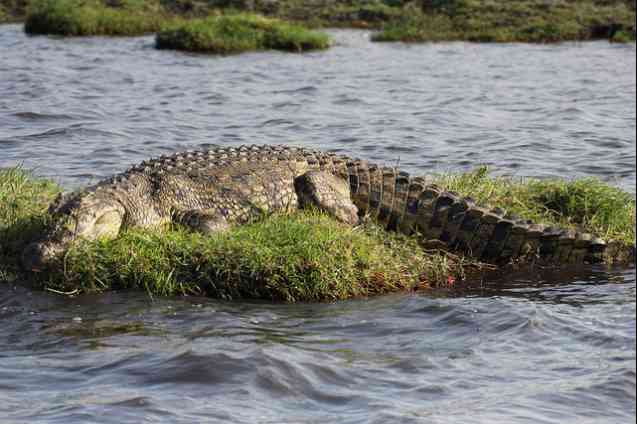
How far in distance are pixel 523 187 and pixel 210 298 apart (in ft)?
11.5

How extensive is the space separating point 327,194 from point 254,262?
49.4 inches

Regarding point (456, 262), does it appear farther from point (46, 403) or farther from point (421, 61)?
point (421, 61)

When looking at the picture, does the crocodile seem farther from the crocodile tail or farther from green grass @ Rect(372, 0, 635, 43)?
green grass @ Rect(372, 0, 635, 43)

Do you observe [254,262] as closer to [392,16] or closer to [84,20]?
[84,20]

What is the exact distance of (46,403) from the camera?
516cm

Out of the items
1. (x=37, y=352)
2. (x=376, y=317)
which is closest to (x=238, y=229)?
(x=376, y=317)

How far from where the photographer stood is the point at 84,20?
2369 cm

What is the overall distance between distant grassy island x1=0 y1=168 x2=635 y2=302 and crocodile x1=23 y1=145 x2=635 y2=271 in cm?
17

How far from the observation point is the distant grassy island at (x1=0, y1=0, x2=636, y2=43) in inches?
958

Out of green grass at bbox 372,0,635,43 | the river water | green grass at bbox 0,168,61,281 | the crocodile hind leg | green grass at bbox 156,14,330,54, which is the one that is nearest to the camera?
the river water

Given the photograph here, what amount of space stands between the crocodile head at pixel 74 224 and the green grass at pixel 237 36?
14490 mm

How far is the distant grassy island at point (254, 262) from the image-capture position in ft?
22.3

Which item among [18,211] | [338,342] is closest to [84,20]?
[18,211]

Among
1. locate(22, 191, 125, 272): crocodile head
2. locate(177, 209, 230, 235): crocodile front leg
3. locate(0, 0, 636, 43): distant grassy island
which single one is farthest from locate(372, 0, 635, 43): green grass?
locate(22, 191, 125, 272): crocodile head
